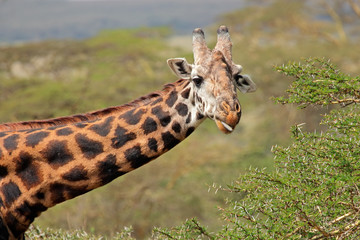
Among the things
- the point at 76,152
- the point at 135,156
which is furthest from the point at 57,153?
the point at 135,156

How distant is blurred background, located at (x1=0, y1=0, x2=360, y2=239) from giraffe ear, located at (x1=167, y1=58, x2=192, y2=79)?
9.01ft

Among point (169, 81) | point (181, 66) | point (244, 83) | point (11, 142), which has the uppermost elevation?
point (181, 66)

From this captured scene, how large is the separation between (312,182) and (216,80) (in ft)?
3.81

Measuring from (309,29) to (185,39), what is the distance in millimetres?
58282

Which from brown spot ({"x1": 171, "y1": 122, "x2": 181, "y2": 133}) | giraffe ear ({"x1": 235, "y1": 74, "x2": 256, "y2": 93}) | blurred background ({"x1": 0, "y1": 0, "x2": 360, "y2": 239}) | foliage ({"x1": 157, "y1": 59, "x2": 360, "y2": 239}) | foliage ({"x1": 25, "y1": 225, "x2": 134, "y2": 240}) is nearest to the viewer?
foliage ({"x1": 157, "y1": 59, "x2": 360, "y2": 239})

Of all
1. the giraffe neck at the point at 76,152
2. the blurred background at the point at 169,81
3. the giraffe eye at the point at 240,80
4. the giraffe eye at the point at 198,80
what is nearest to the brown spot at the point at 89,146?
the giraffe neck at the point at 76,152

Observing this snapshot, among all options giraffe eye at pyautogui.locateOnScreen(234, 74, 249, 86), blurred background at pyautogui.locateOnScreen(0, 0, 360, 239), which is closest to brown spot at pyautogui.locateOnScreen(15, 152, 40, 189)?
giraffe eye at pyautogui.locateOnScreen(234, 74, 249, 86)

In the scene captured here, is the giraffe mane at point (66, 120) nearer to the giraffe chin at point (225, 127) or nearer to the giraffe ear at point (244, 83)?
the giraffe ear at point (244, 83)

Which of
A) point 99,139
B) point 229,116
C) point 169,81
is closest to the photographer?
point 229,116

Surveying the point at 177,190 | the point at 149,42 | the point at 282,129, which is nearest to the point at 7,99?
the point at 177,190

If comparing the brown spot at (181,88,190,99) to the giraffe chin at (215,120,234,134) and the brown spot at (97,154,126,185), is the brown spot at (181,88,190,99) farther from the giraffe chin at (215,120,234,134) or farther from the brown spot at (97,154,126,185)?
the brown spot at (97,154,126,185)

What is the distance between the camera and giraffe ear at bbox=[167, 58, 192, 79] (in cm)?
537

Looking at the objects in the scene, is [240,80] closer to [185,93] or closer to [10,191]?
[185,93]

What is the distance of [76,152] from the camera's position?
5.24 meters
